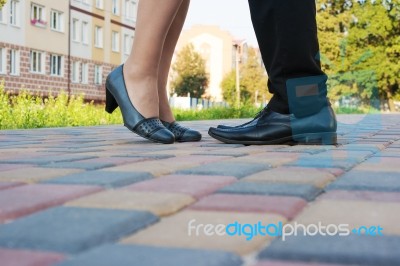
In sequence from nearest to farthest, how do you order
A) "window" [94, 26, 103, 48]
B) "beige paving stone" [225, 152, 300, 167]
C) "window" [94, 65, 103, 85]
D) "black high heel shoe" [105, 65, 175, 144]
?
"beige paving stone" [225, 152, 300, 167], "black high heel shoe" [105, 65, 175, 144], "window" [94, 65, 103, 85], "window" [94, 26, 103, 48]

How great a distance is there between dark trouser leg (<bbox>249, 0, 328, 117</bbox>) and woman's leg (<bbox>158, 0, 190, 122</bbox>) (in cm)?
60

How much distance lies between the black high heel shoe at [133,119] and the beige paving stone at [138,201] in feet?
5.51

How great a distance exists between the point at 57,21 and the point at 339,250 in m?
30.8

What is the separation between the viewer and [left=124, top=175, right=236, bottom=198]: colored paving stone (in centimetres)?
151

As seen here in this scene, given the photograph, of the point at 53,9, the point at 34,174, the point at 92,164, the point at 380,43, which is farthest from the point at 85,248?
the point at 380,43

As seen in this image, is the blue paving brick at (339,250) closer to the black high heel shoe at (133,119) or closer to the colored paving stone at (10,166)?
the colored paving stone at (10,166)

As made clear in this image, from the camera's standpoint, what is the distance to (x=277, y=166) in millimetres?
2064

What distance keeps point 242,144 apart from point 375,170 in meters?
1.19

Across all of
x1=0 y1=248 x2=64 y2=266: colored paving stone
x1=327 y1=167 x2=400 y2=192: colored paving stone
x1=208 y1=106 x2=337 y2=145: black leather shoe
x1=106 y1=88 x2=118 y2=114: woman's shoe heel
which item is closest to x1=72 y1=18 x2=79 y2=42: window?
x1=106 y1=88 x2=118 y2=114: woman's shoe heel

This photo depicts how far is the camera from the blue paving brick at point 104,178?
163 centimetres

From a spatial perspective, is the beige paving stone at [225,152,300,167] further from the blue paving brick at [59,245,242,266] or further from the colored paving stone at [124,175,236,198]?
the blue paving brick at [59,245,242,266]

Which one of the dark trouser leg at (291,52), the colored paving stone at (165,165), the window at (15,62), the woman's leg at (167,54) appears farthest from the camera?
the window at (15,62)

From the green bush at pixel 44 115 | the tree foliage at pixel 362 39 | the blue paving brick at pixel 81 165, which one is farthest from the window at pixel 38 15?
the blue paving brick at pixel 81 165

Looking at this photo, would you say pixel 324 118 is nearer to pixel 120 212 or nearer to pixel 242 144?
pixel 242 144
